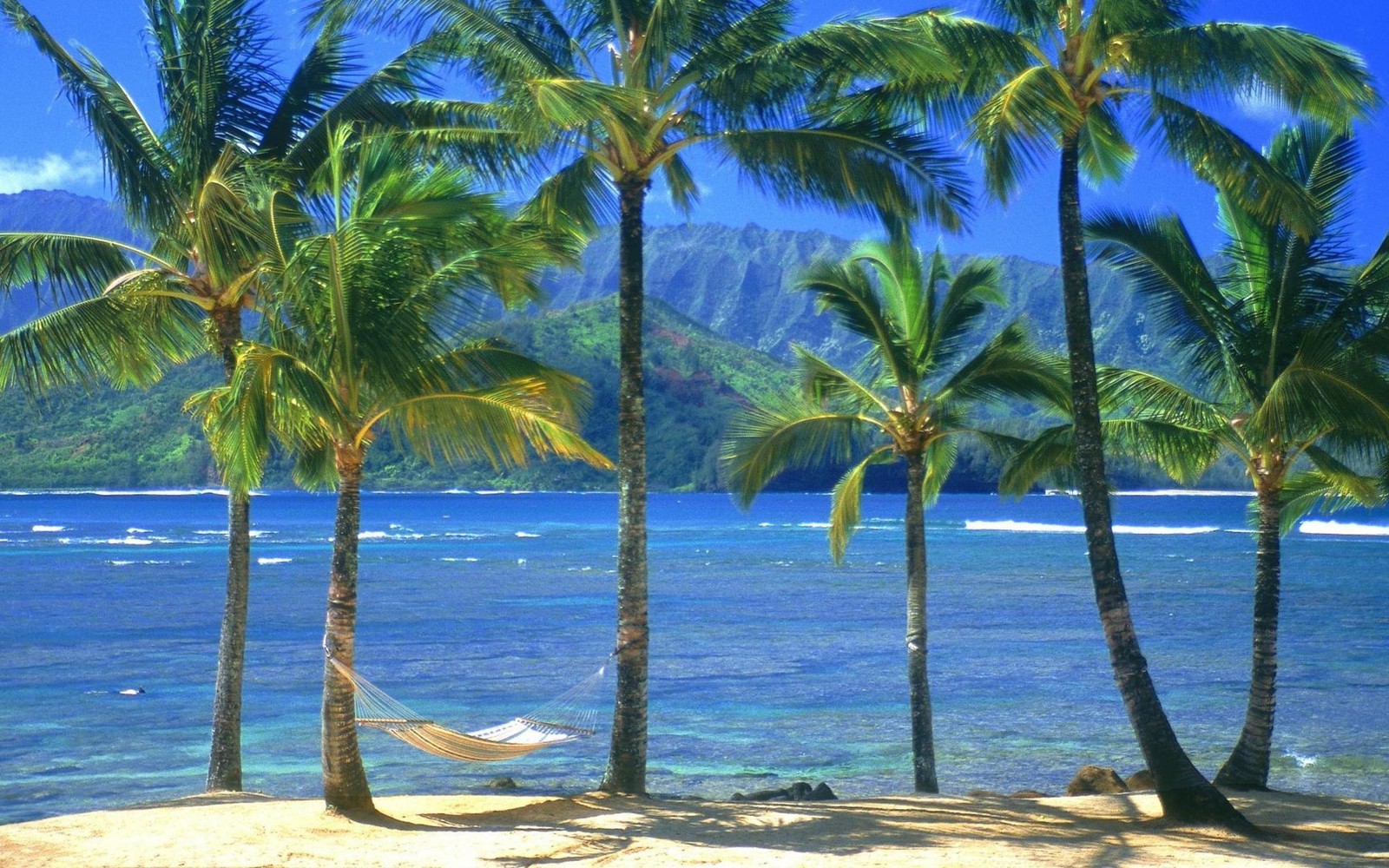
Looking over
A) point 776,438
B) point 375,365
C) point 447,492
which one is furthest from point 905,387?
point 447,492

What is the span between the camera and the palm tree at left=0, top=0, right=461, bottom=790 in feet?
28.7

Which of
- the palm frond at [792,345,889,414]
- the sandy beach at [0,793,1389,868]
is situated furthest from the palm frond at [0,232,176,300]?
the palm frond at [792,345,889,414]

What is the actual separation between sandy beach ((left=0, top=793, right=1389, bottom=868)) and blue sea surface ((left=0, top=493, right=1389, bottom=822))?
15.1 ft

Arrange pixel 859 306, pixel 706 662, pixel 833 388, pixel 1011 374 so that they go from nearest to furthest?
pixel 1011 374 → pixel 859 306 → pixel 833 388 → pixel 706 662

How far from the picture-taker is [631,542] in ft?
28.9

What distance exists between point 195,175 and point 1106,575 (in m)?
6.87

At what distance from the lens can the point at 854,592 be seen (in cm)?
3850

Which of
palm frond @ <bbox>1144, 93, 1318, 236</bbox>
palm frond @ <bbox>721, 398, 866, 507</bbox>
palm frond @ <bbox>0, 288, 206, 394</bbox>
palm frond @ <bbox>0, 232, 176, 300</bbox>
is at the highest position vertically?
palm frond @ <bbox>1144, 93, 1318, 236</bbox>

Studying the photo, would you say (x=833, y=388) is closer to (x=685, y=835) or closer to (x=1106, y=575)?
(x=1106, y=575)

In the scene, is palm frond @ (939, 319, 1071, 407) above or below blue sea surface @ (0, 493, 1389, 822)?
above

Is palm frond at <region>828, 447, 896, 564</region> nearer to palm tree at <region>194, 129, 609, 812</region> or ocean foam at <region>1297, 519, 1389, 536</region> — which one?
palm tree at <region>194, 129, 609, 812</region>

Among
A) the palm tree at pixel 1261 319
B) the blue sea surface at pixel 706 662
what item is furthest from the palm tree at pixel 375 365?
the blue sea surface at pixel 706 662

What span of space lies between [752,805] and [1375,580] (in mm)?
40409

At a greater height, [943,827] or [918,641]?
[918,641]
